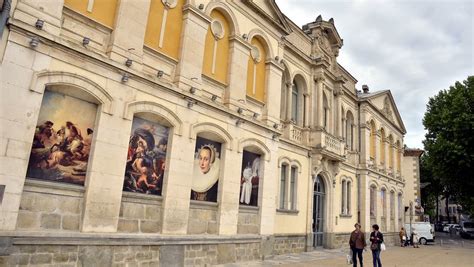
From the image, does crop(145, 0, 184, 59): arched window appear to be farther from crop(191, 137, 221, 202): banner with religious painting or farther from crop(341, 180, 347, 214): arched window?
crop(341, 180, 347, 214): arched window

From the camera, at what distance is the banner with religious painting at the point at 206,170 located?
451 inches

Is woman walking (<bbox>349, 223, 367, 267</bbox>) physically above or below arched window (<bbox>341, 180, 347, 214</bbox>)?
below

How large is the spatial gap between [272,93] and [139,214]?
7.74 meters

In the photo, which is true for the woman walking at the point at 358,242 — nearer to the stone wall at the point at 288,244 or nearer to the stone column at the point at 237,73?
the stone wall at the point at 288,244

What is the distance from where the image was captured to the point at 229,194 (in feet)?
40.5

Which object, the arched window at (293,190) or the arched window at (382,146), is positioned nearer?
the arched window at (293,190)

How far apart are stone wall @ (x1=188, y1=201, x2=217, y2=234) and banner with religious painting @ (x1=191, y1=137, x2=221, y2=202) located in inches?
8.2

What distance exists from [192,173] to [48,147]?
4.34 metres

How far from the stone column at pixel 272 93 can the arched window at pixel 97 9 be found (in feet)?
23.2

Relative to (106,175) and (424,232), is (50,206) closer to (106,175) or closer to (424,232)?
(106,175)

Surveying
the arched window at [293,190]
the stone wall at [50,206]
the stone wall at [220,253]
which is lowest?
the stone wall at [220,253]

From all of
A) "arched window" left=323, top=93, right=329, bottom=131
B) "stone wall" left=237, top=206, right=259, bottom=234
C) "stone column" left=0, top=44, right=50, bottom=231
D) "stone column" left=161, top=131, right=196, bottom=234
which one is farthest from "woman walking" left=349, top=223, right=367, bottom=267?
"stone column" left=0, top=44, right=50, bottom=231

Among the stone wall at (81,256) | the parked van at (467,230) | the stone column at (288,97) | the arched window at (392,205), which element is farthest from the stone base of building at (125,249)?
the parked van at (467,230)

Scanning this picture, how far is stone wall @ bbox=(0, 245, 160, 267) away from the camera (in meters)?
7.12
